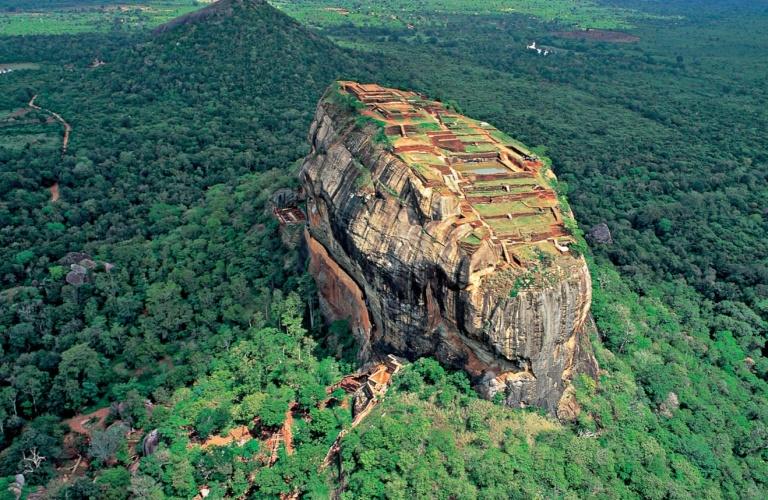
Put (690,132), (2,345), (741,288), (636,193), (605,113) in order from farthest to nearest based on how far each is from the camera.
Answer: (605,113) → (690,132) → (636,193) → (741,288) → (2,345)

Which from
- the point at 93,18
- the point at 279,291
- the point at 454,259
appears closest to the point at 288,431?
the point at 279,291

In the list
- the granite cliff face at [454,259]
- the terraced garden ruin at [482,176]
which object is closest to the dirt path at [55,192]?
the terraced garden ruin at [482,176]

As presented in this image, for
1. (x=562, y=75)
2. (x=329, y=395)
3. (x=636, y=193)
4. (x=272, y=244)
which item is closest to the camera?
(x=329, y=395)

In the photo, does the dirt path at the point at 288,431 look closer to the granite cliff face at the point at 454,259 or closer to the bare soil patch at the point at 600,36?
the granite cliff face at the point at 454,259

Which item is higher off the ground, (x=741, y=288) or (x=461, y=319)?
(x=461, y=319)

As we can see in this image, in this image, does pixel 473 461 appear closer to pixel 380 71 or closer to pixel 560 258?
pixel 560 258

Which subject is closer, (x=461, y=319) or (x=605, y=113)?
(x=461, y=319)

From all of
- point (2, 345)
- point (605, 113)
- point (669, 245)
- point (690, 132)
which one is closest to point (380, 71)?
point (605, 113)
